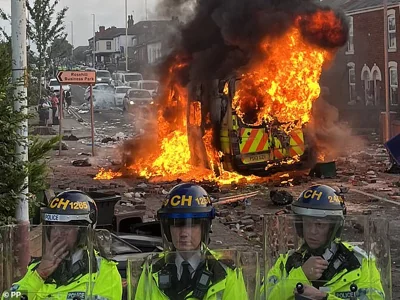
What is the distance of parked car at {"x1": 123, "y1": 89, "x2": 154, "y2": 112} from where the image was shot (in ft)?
125

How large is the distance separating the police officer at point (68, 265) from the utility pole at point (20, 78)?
322 cm

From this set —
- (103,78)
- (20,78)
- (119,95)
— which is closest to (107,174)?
(20,78)

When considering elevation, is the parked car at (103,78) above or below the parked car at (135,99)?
above

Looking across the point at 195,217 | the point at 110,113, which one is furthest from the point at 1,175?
the point at 110,113

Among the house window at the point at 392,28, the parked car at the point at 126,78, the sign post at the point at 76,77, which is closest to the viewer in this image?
the sign post at the point at 76,77

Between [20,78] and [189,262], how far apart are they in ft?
13.1

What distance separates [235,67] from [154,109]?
3.57 m

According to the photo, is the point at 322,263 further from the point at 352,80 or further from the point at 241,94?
the point at 352,80

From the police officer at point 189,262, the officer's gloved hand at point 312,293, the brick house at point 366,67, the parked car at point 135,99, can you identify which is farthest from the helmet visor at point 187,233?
the parked car at point 135,99

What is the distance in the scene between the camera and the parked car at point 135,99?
3812cm

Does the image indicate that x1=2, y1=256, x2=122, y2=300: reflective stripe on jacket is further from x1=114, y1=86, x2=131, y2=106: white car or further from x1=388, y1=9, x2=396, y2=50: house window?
x1=114, y1=86, x2=131, y2=106: white car

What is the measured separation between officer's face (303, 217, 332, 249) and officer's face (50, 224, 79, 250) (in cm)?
123

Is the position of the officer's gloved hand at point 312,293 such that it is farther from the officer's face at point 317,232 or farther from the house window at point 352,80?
the house window at point 352,80

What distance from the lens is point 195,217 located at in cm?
357
